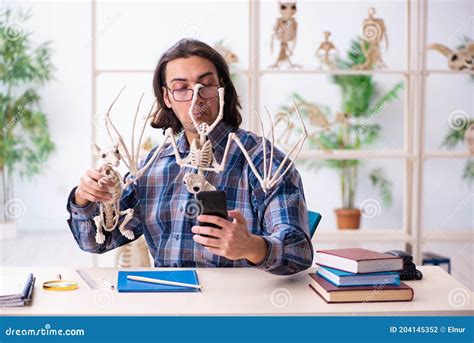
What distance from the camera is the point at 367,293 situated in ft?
5.48

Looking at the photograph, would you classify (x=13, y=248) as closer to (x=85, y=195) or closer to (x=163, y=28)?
(x=163, y=28)

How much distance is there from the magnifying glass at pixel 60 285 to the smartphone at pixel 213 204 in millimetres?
399

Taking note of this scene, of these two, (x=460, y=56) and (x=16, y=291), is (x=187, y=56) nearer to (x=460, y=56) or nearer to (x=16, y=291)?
(x=16, y=291)

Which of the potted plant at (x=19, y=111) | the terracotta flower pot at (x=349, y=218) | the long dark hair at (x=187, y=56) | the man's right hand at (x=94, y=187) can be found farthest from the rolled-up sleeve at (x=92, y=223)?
the potted plant at (x=19, y=111)

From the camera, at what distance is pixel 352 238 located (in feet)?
12.9

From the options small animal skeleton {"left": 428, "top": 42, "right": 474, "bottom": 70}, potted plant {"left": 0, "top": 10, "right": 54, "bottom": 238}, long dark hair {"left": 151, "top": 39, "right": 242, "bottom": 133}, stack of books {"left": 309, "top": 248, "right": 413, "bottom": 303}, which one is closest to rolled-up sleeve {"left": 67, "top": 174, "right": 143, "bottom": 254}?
long dark hair {"left": 151, "top": 39, "right": 242, "bottom": 133}

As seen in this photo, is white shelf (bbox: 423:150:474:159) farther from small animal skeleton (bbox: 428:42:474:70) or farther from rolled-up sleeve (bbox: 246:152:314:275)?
rolled-up sleeve (bbox: 246:152:314:275)

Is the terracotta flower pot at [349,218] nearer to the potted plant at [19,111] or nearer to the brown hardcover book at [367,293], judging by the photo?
the potted plant at [19,111]

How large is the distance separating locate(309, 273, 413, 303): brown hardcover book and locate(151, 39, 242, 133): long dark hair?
29.6 inches

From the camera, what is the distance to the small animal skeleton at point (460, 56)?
3951 mm

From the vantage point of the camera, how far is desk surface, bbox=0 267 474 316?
157 centimetres

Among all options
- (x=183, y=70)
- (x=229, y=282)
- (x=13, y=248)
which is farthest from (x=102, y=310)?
(x=13, y=248)
